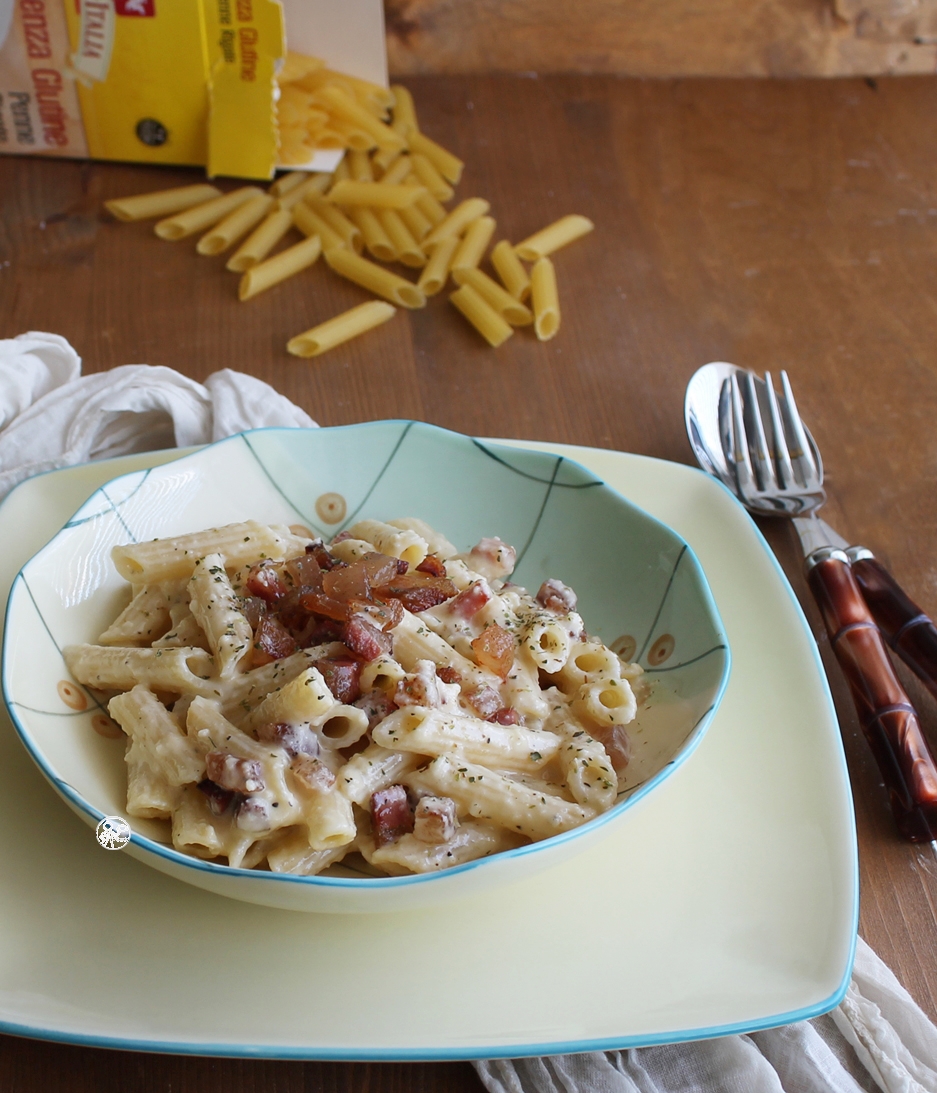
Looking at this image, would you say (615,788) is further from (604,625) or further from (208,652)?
(208,652)

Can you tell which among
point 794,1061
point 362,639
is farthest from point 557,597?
point 794,1061

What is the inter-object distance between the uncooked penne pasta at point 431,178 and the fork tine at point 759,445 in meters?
1.15

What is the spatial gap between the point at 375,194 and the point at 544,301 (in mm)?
598

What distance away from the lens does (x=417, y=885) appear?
1.16 m

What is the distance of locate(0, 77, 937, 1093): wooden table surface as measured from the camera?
8.05 ft

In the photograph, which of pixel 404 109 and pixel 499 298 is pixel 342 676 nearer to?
pixel 499 298

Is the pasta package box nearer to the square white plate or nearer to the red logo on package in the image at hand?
the red logo on package

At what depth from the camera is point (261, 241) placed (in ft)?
9.35

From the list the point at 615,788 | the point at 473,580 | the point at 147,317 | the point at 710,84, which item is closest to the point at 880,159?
the point at 710,84

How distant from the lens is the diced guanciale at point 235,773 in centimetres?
125

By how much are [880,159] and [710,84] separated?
2.36 feet

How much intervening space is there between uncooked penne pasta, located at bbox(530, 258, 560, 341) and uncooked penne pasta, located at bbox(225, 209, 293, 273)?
0.70 m

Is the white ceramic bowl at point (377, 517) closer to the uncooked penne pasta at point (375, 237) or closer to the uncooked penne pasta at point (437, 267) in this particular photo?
the uncooked penne pasta at point (437, 267)

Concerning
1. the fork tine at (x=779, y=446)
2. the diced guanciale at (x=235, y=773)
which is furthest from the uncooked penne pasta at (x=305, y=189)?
the diced guanciale at (x=235, y=773)
